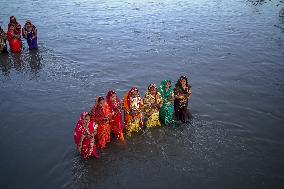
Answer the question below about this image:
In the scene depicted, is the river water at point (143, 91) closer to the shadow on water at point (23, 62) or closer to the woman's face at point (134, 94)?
the shadow on water at point (23, 62)

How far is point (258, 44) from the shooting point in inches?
681

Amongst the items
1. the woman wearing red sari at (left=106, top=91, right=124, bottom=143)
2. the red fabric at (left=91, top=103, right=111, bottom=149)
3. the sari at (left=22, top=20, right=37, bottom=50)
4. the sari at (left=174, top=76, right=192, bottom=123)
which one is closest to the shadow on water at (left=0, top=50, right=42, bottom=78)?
the sari at (left=22, top=20, right=37, bottom=50)

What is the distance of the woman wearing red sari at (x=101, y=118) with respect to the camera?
25.1 ft

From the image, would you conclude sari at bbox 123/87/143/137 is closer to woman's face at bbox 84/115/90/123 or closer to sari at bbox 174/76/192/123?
sari at bbox 174/76/192/123

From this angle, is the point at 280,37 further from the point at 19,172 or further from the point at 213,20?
the point at 19,172

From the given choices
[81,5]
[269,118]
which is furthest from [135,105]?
[81,5]

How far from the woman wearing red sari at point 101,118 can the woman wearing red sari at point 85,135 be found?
337 mm

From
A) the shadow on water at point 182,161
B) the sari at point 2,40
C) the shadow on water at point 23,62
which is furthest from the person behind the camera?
the sari at point 2,40

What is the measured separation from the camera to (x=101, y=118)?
25.4 ft

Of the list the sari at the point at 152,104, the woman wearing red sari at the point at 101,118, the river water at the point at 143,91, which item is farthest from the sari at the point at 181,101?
the woman wearing red sari at the point at 101,118

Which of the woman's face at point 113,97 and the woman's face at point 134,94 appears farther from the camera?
the woman's face at point 134,94

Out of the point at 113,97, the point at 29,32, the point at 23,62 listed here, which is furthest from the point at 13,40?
the point at 113,97

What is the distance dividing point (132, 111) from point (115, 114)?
51cm

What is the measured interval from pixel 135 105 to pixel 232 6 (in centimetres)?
2337
